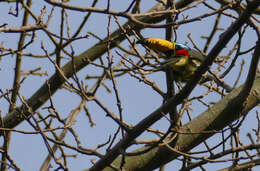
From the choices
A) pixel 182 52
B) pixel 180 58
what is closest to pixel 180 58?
pixel 180 58

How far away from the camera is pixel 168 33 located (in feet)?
12.0

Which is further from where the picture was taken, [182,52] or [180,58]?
[182,52]

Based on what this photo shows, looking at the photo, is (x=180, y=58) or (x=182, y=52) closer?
(x=180, y=58)

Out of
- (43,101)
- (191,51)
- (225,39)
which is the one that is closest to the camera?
(225,39)

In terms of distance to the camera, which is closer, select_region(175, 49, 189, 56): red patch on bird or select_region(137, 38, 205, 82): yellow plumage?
select_region(137, 38, 205, 82): yellow plumage

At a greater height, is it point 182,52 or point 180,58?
point 182,52

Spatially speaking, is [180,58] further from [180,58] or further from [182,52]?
[182,52]

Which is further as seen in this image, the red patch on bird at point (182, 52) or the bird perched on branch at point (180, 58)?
the red patch on bird at point (182, 52)

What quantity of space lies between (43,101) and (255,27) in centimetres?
290

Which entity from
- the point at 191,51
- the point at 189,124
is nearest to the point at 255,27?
the point at 189,124

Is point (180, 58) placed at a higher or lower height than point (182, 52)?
lower

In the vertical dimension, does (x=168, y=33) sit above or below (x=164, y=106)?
above

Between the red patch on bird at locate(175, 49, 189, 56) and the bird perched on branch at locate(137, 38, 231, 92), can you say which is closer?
the bird perched on branch at locate(137, 38, 231, 92)

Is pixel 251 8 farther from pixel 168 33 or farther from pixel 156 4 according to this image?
pixel 156 4
